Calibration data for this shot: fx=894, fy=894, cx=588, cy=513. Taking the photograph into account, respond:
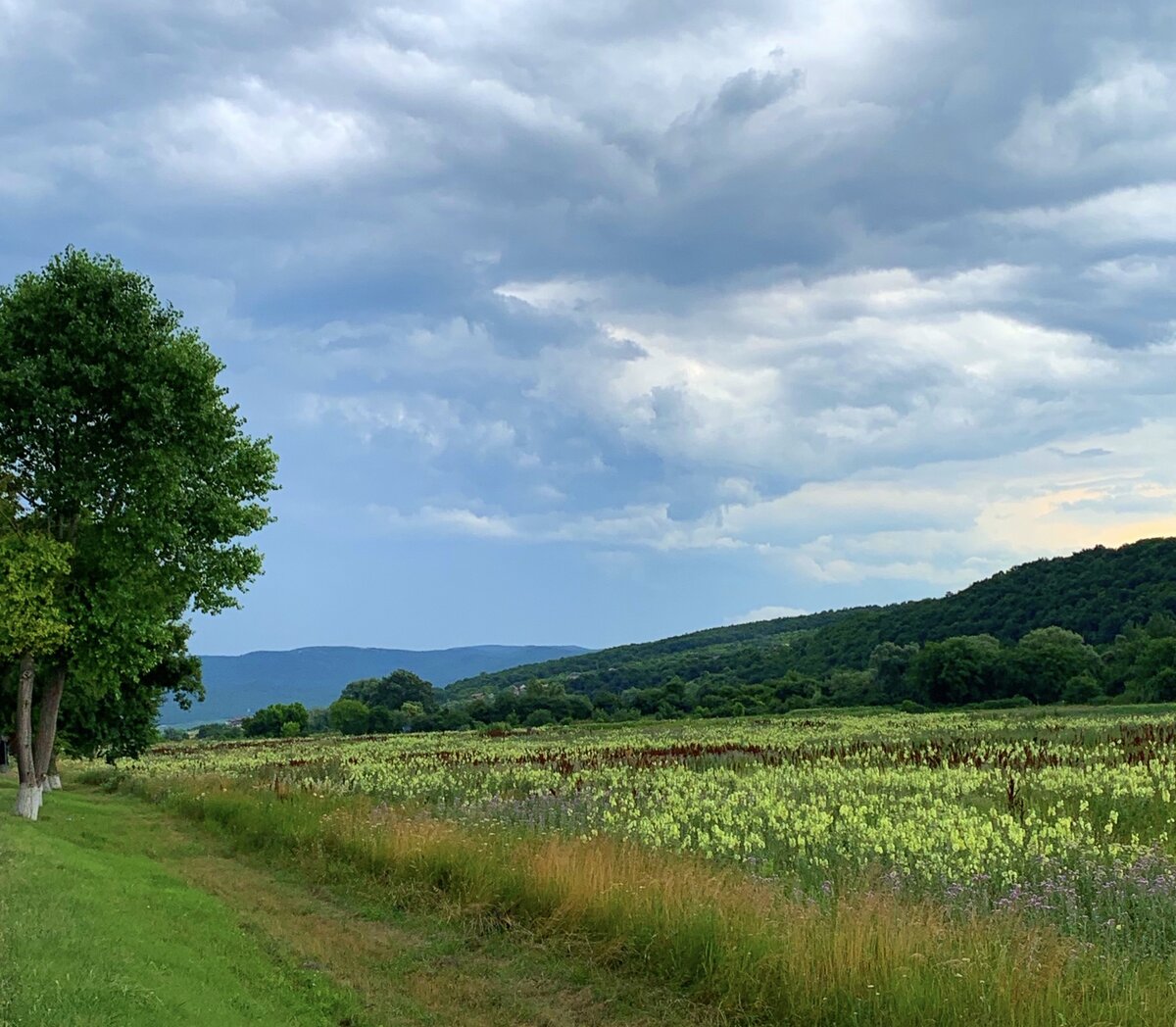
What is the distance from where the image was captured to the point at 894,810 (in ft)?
50.9

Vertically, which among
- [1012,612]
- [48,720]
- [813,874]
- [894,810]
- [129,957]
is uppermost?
[1012,612]

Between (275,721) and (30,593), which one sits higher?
(30,593)

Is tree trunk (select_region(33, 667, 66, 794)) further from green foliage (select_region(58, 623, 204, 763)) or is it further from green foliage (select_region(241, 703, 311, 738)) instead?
green foliage (select_region(241, 703, 311, 738))

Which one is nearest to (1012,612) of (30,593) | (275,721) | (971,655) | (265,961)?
(971,655)

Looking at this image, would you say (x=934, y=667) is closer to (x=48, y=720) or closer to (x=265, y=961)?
(x=48, y=720)

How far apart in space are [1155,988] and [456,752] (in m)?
37.7

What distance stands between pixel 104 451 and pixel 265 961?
17.8 meters

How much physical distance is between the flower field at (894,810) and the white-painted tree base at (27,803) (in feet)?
22.1

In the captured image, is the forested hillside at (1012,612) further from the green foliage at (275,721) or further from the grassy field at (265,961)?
the grassy field at (265,961)

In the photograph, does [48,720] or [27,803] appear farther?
[48,720]

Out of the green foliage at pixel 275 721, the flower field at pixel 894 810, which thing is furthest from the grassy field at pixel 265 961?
the green foliage at pixel 275 721

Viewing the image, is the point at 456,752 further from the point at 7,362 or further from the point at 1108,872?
the point at 1108,872

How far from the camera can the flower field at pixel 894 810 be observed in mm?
9812

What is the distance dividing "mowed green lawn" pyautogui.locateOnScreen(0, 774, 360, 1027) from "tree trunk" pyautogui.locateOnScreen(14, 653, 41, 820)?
7.34m
